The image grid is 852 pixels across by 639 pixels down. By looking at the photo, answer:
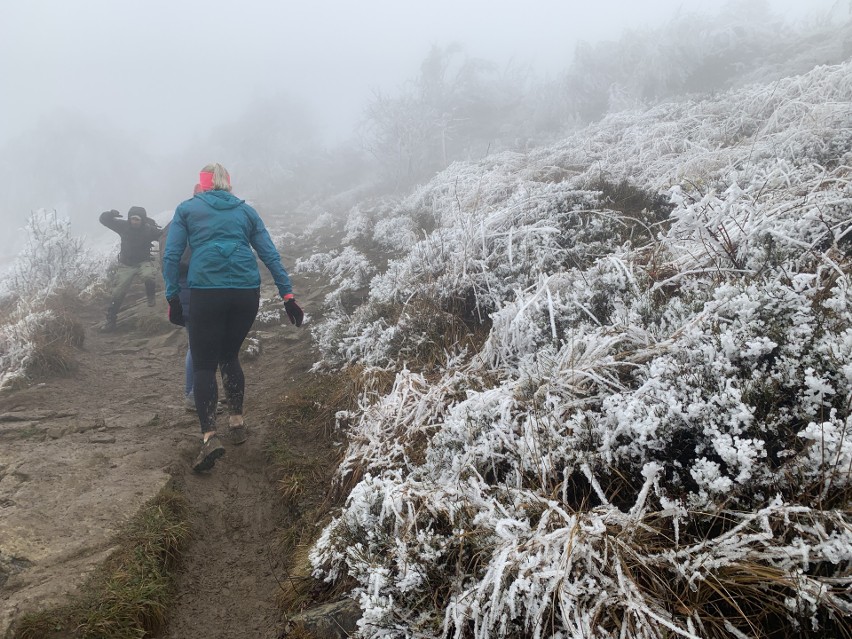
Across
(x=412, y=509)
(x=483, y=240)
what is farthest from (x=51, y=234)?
(x=412, y=509)

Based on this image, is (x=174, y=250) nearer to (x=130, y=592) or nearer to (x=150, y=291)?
(x=130, y=592)

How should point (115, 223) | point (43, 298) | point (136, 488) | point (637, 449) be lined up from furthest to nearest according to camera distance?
point (115, 223)
point (43, 298)
point (136, 488)
point (637, 449)

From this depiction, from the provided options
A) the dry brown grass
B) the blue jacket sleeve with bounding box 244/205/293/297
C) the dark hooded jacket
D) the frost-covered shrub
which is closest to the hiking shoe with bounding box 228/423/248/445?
the dry brown grass

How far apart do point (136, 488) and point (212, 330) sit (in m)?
1.28

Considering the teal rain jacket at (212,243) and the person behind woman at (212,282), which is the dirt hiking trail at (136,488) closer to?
the person behind woman at (212,282)

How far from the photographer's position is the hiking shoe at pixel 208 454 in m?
3.64

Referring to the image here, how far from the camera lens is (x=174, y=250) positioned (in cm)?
388

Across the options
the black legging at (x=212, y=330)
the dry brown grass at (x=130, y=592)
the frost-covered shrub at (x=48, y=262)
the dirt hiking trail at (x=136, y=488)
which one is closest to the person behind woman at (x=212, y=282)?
the black legging at (x=212, y=330)

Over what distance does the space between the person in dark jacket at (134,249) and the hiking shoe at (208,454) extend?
18.5ft

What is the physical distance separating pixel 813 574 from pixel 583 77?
25.0 metres

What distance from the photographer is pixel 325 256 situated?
11.3 meters

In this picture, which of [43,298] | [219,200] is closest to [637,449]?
[219,200]

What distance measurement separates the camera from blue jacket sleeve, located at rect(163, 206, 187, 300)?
3.83 metres

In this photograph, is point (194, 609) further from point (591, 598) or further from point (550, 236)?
point (550, 236)
